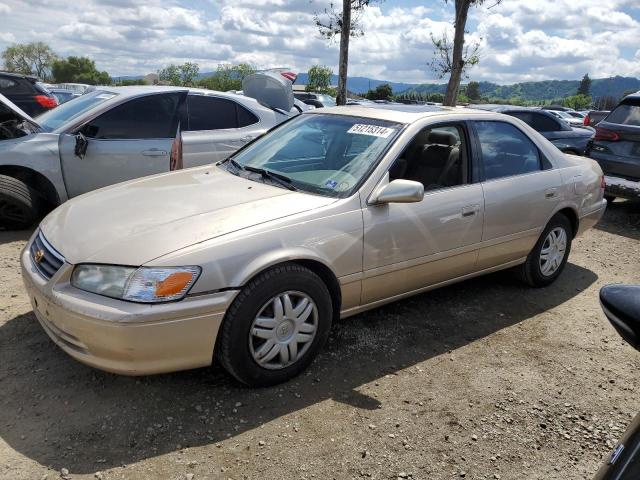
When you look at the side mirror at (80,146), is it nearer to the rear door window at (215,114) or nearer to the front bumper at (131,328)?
the rear door window at (215,114)

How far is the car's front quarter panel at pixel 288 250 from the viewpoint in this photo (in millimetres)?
2633

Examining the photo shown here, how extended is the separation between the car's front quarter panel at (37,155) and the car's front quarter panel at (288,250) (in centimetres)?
362

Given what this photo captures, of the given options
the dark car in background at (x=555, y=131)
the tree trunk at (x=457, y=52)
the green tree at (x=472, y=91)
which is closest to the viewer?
the dark car in background at (x=555, y=131)

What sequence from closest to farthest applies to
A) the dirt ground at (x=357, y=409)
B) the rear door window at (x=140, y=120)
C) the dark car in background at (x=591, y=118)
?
the dirt ground at (x=357, y=409), the rear door window at (x=140, y=120), the dark car in background at (x=591, y=118)

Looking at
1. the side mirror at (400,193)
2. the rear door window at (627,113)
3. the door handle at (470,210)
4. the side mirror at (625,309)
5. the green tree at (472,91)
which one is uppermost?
the rear door window at (627,113)

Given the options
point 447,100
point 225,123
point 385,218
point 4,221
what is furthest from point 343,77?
point 385,218

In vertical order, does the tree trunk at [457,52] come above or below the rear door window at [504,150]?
above

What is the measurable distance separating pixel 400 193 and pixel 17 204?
163 inches

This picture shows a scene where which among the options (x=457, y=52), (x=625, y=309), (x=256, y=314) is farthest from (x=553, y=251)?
(x=457, y=52)

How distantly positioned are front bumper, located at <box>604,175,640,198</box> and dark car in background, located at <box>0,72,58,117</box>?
891cm

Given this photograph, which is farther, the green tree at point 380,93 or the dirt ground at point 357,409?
the green tree at point 380,93

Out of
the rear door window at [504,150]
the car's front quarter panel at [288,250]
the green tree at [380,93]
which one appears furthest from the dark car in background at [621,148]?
the green tree at [380,93]

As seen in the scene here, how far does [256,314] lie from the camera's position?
2.80 meters

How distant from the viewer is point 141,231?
2.80 m
